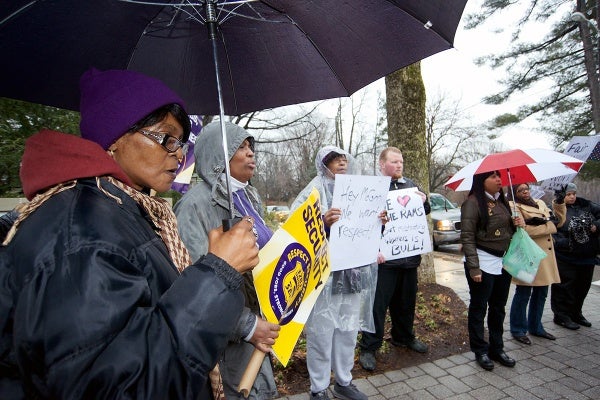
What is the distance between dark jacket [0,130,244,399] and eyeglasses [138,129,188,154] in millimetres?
287

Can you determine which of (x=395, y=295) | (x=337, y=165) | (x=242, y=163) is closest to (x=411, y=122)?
(x=395, y=295)

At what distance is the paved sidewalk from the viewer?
3268mm

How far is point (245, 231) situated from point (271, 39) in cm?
125

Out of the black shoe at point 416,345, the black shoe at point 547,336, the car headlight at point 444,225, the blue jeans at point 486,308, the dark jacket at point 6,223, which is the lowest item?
the black shoe at point 547,336

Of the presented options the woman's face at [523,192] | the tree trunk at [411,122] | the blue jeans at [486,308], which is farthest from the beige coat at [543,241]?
the tree trunk at [411,122]

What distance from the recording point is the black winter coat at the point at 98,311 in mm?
793

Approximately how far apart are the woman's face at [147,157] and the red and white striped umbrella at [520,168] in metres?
3.06

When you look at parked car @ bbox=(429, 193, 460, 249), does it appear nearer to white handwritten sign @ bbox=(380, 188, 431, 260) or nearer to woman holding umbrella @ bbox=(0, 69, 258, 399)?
white handwritten sign @ bbox=(380, 188, 431, 260)

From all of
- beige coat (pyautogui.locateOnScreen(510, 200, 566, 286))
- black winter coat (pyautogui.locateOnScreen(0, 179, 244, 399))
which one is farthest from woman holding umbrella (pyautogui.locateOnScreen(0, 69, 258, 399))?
beige coat (pyautogui.locateOnScreen(510, 200, 566, 286))

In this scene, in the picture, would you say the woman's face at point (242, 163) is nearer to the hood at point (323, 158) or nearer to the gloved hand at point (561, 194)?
the hood at point (323, 158)

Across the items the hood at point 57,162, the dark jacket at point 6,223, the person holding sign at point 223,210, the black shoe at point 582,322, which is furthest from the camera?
the black shoe at point 582,322

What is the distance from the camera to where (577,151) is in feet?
16.7

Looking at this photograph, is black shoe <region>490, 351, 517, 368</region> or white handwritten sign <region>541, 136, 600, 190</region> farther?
white handwritten sign <region>541, 136, 600, 190</region>

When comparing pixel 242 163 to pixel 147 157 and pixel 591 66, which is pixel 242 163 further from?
pixel 591 66
